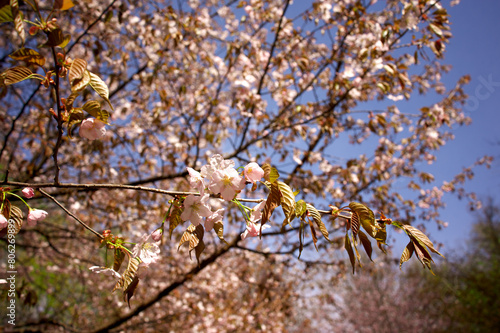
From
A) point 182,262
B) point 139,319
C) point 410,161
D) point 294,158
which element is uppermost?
point 410,161

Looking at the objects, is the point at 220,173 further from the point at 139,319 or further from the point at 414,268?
the point at 414,268

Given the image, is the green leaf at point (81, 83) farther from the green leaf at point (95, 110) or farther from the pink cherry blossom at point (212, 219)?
the pink cherry blossom at point (212, 219)

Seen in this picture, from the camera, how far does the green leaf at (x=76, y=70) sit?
0.70 meters

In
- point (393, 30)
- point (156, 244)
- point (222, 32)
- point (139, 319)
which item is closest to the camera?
point (156, 244)

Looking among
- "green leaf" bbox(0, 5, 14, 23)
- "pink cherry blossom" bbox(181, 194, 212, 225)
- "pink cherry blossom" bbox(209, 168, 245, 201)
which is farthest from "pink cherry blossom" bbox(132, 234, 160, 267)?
"green leaf" bbox(0, 5, 14, 23)

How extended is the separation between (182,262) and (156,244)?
449 cm

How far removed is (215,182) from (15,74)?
57 cm

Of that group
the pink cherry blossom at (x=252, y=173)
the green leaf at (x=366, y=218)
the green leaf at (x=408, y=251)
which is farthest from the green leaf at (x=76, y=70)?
the green leaf at (x=408, y=251)

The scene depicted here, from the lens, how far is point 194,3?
3352mm

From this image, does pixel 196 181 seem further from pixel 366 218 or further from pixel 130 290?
pixel 366 218

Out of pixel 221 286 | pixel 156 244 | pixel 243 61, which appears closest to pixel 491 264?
pixel 221 286

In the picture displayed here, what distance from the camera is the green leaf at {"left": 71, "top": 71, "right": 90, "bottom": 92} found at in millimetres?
691

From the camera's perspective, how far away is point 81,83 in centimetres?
71

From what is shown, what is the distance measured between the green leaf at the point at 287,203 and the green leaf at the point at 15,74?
2.34ft
